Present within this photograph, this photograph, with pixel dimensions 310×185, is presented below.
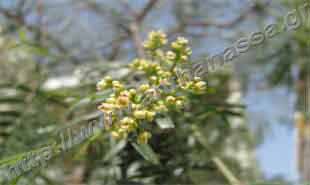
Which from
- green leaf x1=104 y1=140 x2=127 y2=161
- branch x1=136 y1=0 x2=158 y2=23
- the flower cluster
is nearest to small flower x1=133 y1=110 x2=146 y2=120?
the flower cluster

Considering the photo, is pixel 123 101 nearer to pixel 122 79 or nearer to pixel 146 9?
pixel 122 79

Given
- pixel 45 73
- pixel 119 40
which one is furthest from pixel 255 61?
pixel 45 73

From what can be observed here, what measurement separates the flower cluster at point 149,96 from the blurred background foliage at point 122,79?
5 centimetres

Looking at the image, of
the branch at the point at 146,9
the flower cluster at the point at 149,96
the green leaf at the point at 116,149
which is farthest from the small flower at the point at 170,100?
the branch at the point at 146,9

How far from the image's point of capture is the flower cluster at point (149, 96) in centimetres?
47

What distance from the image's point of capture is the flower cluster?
1.54 ft

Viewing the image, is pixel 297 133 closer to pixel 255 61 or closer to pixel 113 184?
pixel 255 61

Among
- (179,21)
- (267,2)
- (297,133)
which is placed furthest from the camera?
(297,133)

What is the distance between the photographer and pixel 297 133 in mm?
1912

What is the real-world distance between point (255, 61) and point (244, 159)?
34 cm

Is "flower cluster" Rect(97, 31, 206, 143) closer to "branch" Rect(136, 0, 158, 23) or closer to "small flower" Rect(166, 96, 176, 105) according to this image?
"small flower" Rect(166, 96, 176, 105)

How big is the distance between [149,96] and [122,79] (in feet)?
0.78

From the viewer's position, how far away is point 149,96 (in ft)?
1.64

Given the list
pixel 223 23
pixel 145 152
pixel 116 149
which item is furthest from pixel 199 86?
pixel 223 23
